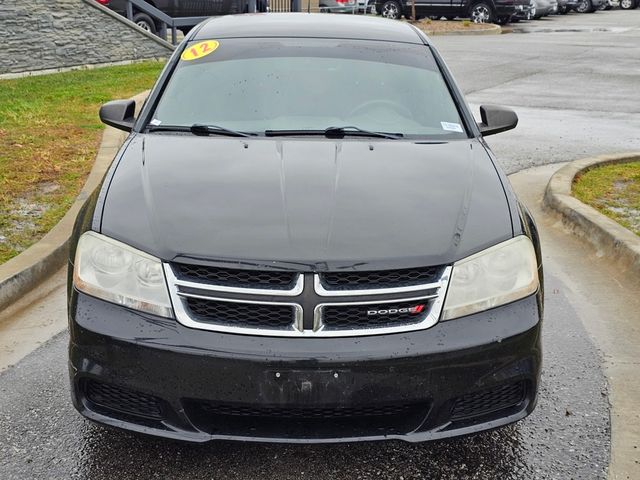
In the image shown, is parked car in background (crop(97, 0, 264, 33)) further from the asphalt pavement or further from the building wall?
the asphalt pavement

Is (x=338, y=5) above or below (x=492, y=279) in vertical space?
below

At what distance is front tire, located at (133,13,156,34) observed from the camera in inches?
685

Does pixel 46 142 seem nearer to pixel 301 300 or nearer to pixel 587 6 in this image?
pixel 301 300

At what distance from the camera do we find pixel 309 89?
410cm

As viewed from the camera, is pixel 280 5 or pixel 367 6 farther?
pixel 367 6

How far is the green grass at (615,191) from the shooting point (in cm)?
616

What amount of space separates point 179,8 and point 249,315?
17349mm

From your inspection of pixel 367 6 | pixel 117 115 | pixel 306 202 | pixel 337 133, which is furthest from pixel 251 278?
pixel 367 6

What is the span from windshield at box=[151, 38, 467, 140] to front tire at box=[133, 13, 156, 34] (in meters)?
13.9

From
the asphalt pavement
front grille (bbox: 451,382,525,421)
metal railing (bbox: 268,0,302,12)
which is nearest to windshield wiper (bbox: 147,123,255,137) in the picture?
the asphalt pavement

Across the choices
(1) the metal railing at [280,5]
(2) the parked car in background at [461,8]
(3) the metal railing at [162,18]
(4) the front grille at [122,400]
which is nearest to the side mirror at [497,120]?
(4) the front grille at [122,400]

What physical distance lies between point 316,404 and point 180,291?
59 cm

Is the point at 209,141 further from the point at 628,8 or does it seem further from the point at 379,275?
the point at 628,8

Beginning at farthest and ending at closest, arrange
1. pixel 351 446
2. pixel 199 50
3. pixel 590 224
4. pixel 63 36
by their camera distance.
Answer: pixel 63 36
pixel 590 224
pixel 199 50
pixel 351 446
